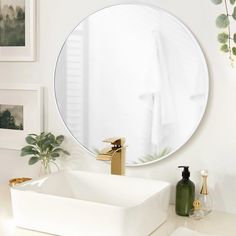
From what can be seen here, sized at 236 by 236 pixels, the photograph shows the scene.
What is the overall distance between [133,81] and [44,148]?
436 millimetres

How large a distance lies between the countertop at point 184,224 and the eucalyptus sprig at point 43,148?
270 millimetres

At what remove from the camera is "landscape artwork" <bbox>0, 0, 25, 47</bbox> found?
1.78 m

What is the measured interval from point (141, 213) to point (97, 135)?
51cm

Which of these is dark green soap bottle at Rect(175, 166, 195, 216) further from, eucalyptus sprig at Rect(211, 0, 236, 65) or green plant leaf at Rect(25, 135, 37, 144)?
green plant leaf at Rect(25, 135, 37, 144)

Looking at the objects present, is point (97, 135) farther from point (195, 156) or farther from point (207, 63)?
point (207, 63)

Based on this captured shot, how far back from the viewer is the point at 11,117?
1852mm

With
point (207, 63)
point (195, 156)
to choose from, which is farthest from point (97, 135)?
point (207, 63)

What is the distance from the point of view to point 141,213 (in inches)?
46.8

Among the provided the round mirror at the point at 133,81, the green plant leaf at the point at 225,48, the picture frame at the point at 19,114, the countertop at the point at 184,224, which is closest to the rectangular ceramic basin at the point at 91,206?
the countertop at the point at 184,224

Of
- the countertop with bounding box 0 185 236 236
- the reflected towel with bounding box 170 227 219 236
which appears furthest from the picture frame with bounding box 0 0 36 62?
the reflected towel with bounding box 170 227 219 236

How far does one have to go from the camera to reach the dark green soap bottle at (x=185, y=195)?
4.63 feet

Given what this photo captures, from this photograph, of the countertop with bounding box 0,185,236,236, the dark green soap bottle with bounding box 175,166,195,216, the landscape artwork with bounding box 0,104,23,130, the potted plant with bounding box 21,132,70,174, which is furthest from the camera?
the landscape artwork with bounding box 0,104,23,130

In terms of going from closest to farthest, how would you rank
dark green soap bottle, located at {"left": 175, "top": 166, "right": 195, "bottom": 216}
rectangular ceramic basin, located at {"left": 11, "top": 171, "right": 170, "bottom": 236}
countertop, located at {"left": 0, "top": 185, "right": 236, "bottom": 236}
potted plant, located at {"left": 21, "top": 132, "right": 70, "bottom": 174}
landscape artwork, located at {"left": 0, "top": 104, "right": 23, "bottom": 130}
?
1. rectangular ceramic basin, located at {"left": 11, "top": 171, "right": 170, "bottom": 236}
2. countertop, located at {"left": 0, "top": 185, "right": 236, "bottom": 236}
3. dark green soap bottle, located at {"left": 175, "top": 166, "right": 195, "bottom": 216}
4. potted plant, located at {"left": 21, "top": 132, "right": 70, "bottom": 174}
5. landscape artwork, located at {"left": 0, "top": 104, "right": 23, "bottom": 130}

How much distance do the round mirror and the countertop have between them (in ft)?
0.83
